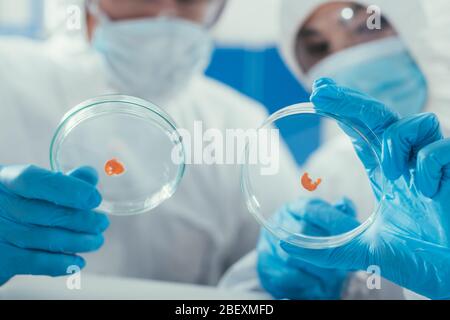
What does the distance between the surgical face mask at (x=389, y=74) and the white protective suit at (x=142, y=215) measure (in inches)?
18.1

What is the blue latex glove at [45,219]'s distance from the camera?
108 cm

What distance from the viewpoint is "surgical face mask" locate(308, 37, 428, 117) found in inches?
63.6

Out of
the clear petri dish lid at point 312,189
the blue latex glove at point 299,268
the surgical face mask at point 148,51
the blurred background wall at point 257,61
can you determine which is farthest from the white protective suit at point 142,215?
the blurred background wall at point 257,61

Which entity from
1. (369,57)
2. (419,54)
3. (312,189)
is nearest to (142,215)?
(312,189)

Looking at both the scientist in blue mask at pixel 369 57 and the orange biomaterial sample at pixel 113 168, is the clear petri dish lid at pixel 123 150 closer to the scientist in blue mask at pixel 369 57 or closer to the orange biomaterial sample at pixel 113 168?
the orange biomaterial sample at pixel 113 168

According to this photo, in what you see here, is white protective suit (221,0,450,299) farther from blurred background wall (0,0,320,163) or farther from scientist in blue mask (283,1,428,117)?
blurred background wall (0,0,320,163)

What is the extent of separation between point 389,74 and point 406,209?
0.68 meters

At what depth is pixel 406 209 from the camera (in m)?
1.07

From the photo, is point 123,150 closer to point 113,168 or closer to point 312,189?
point 113,168

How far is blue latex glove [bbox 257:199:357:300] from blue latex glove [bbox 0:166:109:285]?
0.44 m
